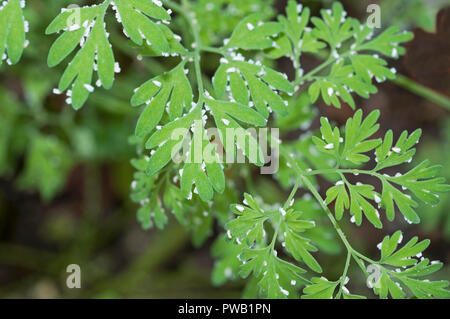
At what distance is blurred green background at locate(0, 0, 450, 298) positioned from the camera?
1964mm

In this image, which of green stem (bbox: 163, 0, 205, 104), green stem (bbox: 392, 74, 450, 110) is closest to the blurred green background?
green stem (bbox: 392, 74, 450, 110)

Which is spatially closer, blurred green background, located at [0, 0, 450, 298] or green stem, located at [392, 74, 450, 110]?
green stem, located at [392, 74, 450, 110]

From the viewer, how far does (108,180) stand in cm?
259

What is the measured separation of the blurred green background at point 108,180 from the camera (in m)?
1.96

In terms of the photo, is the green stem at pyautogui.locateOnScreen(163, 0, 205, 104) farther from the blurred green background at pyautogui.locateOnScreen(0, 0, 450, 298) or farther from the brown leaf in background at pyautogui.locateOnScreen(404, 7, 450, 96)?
the brown leaf in background at pyautogui.locateOnScreen(404, 7, 450, 96)

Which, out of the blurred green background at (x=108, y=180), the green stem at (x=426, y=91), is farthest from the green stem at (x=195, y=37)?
the green stem at (x=426, y=91)

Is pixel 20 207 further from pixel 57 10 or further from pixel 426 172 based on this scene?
pixel 426 172

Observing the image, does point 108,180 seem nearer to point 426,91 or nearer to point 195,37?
point 195,37

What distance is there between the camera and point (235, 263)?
5.01 ft

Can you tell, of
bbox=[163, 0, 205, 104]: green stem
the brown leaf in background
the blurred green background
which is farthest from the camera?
the blurred green background

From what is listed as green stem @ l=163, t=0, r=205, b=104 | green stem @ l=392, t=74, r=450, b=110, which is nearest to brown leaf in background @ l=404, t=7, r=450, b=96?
green stem @ l=392, t=74, r=450, b=110

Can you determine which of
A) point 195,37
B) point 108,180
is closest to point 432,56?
point 195,37

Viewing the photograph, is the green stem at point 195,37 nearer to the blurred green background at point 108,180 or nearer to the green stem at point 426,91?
the blurred green background at point 108,180

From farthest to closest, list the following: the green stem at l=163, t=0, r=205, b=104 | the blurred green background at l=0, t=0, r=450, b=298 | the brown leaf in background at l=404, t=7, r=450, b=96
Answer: the blurred green background at l=0, t=0, r=450, b=298 < the brown leaf in background at l=404, t=7, r=450, b=96 < the green stem at l=163, t=0, r=205, b=104
